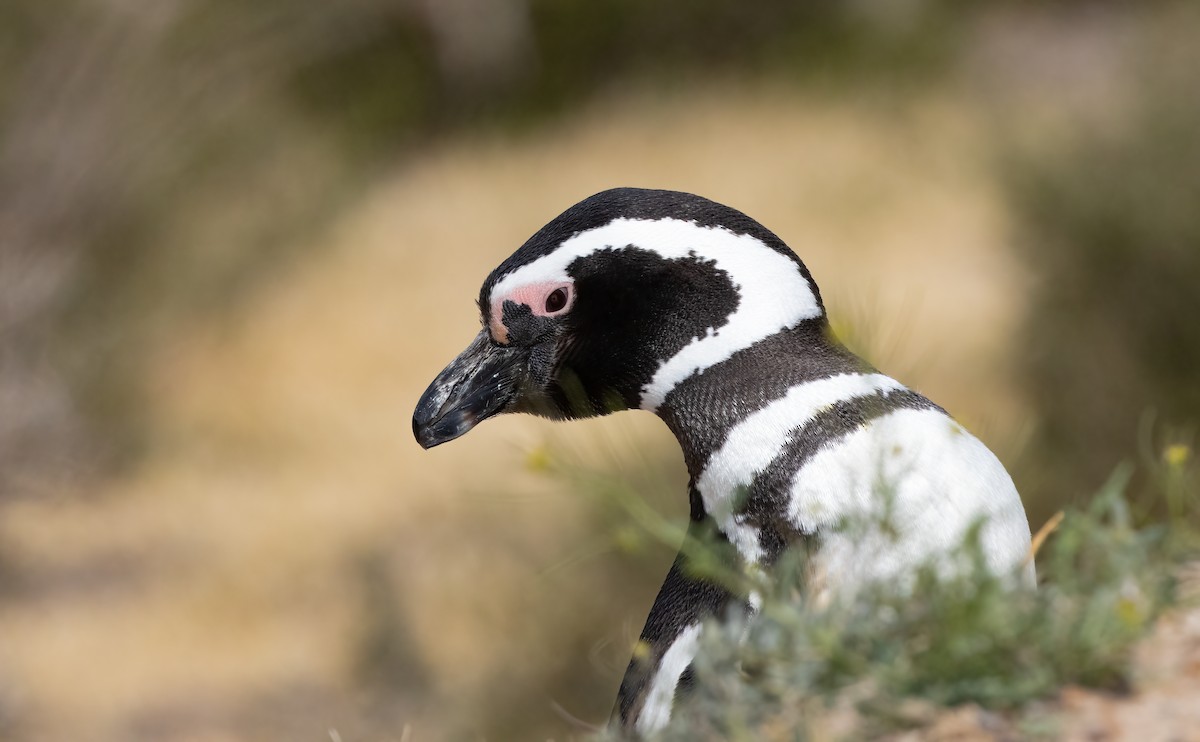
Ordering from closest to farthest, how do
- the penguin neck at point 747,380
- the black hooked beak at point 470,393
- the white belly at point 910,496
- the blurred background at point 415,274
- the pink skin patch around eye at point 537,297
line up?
the white belly at point 910,496 < the penguin neck at point 747,380 < the pink skin patch around eye at point 537,297 < the black hooked beak at point 470,393 < the blurred background at point 415,274

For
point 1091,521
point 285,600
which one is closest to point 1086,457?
point 285,600

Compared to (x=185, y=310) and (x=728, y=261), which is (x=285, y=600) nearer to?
(x=185, y=310)

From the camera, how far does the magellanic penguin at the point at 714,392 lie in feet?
5.97

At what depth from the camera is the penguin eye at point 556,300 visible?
2.05m

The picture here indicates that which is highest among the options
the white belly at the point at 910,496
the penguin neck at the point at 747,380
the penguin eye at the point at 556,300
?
the penguin eye at the point at 556,300

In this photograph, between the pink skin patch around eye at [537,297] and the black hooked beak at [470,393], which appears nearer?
the pink skin patch around eye at [537,297]

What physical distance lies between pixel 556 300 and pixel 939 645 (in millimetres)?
905

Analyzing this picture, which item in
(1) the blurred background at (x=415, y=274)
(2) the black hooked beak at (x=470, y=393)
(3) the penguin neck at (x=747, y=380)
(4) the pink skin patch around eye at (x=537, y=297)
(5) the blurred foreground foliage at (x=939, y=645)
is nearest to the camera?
(5) the blurred foreground foliage at (x=939, y=645)

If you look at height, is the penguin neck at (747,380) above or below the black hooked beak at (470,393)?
below

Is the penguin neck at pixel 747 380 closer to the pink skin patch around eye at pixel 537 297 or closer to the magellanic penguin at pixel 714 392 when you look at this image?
the magellanic penguin at pixel 714 392

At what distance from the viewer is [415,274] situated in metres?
9.95

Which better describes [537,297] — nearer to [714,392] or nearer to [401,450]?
[714,392]

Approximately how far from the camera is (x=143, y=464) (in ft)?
29.1

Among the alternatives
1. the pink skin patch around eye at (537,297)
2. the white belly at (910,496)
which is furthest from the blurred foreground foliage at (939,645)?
the pink skin patch around eye at (537,297)
